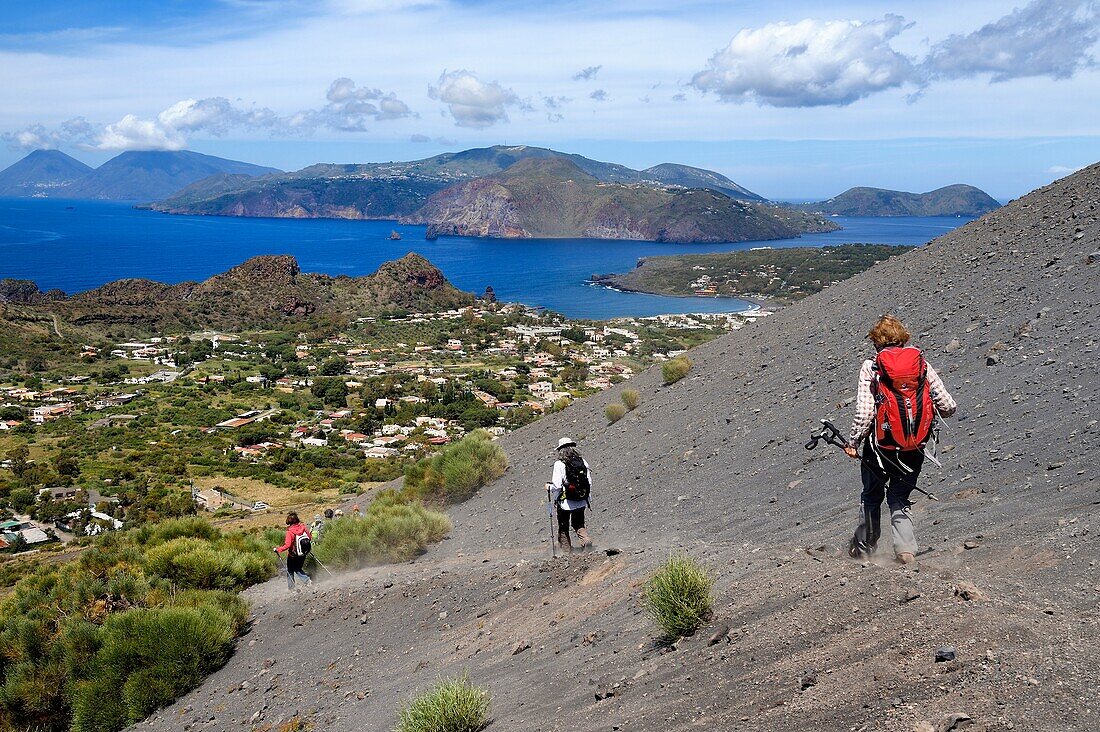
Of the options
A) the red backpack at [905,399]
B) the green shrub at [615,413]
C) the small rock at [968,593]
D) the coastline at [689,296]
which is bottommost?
the coastline at [689,296]

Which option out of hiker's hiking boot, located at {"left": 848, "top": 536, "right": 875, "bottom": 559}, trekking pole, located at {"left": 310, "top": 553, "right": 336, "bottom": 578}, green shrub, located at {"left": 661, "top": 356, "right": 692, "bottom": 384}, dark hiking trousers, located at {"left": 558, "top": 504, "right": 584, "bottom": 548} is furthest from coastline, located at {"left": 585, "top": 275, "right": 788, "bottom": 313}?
hiker's hiking boot, located at {"left": 848, "top": 536, "right": 875, "bottom": 559}

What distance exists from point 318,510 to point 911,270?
17003 mm

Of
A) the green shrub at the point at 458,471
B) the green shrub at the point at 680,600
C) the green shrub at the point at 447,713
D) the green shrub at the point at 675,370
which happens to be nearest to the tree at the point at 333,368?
the green shrub at the point at 458,471

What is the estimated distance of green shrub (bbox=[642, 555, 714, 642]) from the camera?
5066 mm

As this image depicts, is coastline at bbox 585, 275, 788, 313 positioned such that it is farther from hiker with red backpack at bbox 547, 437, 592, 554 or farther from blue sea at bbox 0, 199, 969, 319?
hiker with red backpack at bbox 547, 437, 592, 554

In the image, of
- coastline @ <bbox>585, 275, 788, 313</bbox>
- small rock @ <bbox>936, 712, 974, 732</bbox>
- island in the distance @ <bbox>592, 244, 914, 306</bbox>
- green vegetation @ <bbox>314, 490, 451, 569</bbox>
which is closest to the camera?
small rock @ <bbox>936, 712, 974, 732</bbox>

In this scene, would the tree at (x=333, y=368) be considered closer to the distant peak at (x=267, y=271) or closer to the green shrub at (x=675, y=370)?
the distant peak at (x=267, y=271)

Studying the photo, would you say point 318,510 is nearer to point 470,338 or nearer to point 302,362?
point 302,362

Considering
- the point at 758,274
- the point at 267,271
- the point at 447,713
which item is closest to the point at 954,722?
the point at 447,713

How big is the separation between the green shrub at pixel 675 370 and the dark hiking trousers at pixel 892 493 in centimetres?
1360

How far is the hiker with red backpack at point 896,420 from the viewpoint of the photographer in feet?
15.6

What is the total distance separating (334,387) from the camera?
A: 186 ft

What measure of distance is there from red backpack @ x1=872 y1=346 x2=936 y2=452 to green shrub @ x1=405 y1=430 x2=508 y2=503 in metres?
11.9

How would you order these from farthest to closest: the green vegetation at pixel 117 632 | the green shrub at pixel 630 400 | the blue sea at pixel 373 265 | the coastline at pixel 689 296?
1. the blue sea at pixel 373 265
2. the coastline at pixel 689 296
3. the green shrub at pixel 630 400
4. the green vegetation at pixel 117 632
